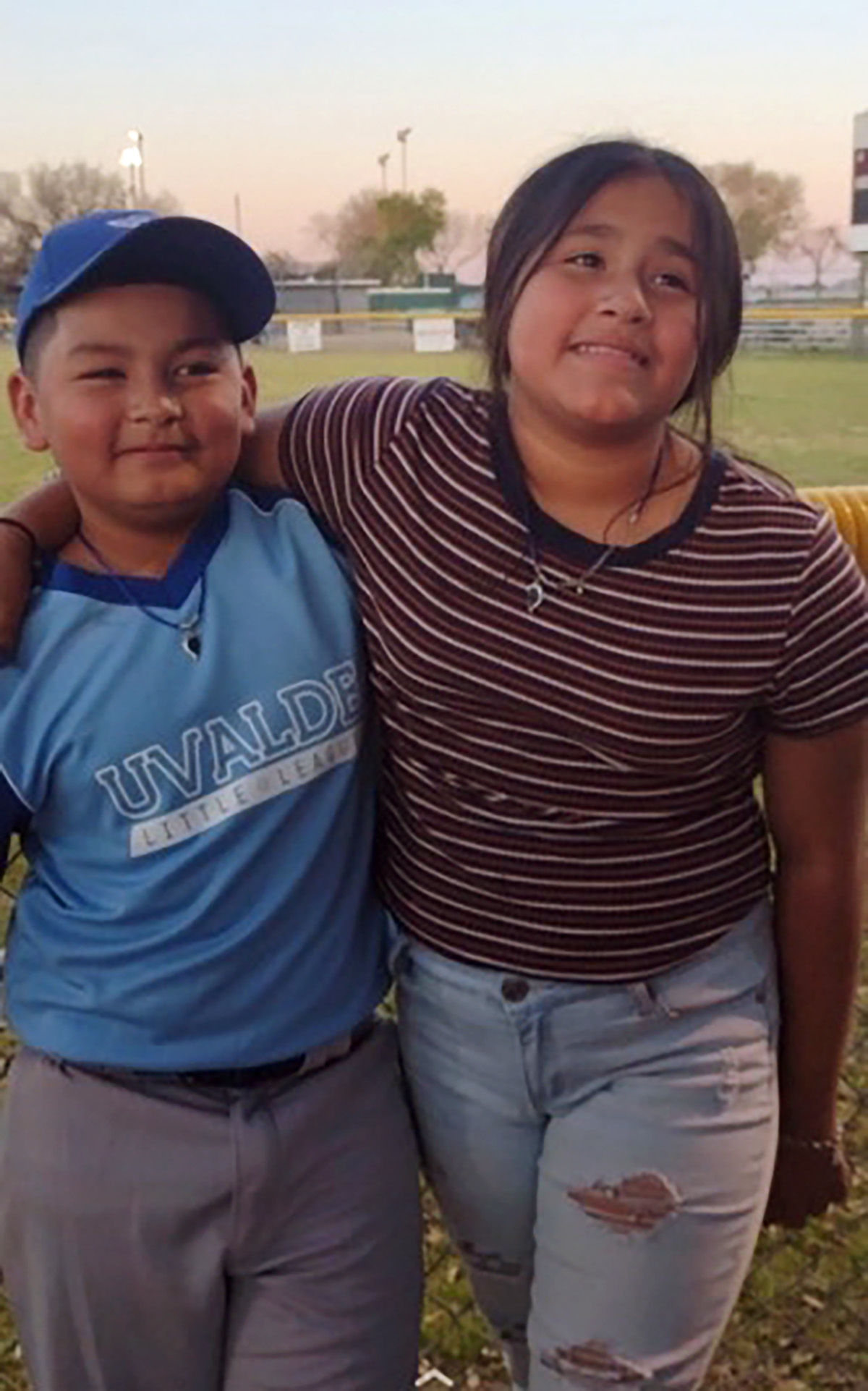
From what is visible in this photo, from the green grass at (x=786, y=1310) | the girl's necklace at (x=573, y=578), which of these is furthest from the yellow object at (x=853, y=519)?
the girl's necklace at (x=573, y=578)

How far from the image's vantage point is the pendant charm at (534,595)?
67.1 inches

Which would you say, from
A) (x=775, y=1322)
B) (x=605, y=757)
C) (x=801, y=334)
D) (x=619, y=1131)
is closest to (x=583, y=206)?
(x=605, y=757)

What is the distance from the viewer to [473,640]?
1.73 meters

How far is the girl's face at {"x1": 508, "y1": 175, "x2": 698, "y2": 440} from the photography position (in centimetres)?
167

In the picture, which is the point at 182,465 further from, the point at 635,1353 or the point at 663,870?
the point at 635,1353

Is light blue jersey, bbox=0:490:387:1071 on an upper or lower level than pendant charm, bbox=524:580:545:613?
lower

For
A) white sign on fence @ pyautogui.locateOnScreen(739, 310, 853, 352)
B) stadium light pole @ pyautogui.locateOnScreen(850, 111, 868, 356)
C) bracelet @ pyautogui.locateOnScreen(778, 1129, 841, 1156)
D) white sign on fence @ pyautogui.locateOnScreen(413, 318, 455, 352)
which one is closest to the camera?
bracelet @ pyautogui.locateOnScreen(778, 1129, 841, 1156)

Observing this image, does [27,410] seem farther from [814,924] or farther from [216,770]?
[814,924]

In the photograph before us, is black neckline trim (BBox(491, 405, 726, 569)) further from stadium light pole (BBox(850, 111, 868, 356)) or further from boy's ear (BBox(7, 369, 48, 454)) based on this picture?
stadium light pole (BBox(850, 111, 868, 356))

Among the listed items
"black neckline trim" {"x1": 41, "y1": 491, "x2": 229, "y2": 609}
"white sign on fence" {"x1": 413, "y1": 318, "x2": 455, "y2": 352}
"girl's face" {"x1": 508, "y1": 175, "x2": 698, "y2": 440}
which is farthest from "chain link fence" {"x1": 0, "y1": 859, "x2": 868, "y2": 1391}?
"white sign on fence" {"x1": 413, "y1": 318, "x2": 455, "y2": 352}

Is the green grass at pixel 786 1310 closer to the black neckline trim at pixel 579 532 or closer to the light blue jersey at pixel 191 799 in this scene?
the black neckline trim at pixel 579 532

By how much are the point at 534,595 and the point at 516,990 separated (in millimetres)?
448

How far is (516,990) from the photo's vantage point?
5.87ft

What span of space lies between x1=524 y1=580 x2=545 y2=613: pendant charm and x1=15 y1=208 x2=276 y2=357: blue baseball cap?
463 mm
